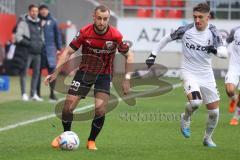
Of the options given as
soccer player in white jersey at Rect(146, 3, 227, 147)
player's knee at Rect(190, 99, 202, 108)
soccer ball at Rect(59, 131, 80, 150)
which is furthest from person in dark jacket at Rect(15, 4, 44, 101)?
soccer ball at Rect(59, 131, 80, 150)

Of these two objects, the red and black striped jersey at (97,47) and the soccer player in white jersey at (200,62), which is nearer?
the red and black striped jersey at (97,47)

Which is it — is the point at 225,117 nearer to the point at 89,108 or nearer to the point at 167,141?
the point at 89,108

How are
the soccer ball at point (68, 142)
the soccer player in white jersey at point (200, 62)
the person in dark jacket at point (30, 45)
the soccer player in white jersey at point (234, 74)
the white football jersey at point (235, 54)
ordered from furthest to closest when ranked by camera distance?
the person in dark jacket at point (30, 45) → the white football jersey at point (235, 54) → the soccer player in white jersey at point (234, 74) → the soccer player in white jersey at point (200, 62) → the soccer ball at point (68, 142)

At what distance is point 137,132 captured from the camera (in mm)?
14242

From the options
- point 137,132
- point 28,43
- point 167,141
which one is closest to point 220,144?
point 167,141

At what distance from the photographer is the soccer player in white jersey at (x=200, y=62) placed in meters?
12.4

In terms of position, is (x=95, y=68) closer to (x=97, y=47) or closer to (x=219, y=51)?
(x=97, y=47)

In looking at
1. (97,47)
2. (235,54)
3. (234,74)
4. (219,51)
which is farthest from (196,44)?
(235,54)

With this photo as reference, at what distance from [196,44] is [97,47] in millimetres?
1746

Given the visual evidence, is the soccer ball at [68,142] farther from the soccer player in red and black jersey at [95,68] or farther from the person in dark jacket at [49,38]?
the person in dark jacket at [49,38]

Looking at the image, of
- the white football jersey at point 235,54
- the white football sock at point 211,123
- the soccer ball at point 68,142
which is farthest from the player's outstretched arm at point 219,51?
the white football jersey at point 235,54

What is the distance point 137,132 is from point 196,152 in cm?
281

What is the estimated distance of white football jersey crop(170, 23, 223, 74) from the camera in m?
12.5

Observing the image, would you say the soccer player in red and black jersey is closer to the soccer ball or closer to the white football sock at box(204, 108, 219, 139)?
the soccer ball
